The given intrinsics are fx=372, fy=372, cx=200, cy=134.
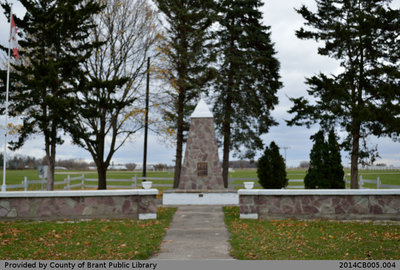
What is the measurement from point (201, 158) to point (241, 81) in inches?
289

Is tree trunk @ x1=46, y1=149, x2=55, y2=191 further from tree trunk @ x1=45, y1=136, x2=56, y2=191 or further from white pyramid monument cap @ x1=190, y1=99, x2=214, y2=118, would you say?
white pyramid monument cap @ x1=190, y1=99, x2=214, y2=118

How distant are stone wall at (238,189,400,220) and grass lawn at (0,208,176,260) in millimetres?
2817

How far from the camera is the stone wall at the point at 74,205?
10938 millimetres

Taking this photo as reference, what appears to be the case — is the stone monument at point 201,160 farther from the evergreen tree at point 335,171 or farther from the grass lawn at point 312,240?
the grass lawn at point 312,240

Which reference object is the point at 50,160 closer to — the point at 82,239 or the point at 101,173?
the point at 101,173

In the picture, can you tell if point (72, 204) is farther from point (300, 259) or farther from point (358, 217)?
point (358, 217)

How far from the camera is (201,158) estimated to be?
56.8 ft

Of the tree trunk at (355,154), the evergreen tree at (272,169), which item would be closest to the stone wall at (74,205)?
the evergreen tree at (272,169)

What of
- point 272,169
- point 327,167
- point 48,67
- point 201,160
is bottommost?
point 272,169

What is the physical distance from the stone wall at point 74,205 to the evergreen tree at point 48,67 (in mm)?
5963

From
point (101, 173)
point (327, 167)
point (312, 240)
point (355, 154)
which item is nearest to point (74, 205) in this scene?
point (312, 240)

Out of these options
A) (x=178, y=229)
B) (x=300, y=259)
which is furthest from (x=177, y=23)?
(x=300, y=259)

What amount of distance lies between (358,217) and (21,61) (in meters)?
16.3

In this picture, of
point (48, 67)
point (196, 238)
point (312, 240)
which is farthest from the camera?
point (48, 67)
